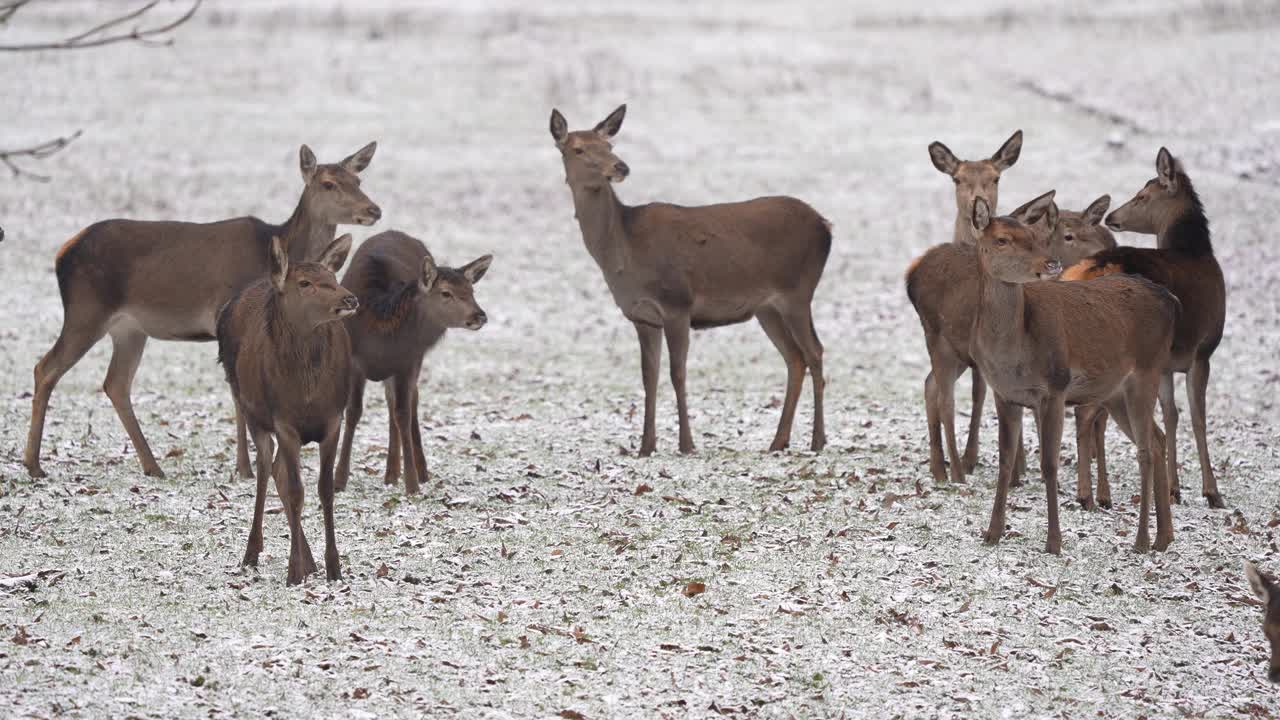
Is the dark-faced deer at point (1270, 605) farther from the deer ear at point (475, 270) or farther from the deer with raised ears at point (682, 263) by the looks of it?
the deer ear at point (475, 270)

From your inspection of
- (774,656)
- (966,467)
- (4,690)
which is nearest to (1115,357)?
(966,467)

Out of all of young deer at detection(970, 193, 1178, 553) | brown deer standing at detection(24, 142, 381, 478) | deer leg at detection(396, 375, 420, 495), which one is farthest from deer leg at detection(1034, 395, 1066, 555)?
brown deer standing at detection(24, 142, 381, 478)

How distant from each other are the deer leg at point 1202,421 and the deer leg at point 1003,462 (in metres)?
1.96

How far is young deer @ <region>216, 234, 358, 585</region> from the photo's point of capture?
8125mm

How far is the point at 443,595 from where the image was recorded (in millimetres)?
8164

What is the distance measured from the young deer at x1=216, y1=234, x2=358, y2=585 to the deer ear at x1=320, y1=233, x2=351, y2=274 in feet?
1.28

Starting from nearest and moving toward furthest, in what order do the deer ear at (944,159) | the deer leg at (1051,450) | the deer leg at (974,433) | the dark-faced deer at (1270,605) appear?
the dark-faced deer at (1270,605)
the deer leg at (1051,450)
the deer leg at (974,433)
the deer ear at (944,159)

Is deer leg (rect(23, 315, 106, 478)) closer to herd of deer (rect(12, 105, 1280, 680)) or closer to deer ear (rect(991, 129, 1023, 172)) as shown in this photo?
herd of deer (rect(12, 105, 1280, 680))

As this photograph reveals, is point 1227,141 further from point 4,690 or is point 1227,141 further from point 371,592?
point 4,690

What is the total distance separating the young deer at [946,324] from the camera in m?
10.2

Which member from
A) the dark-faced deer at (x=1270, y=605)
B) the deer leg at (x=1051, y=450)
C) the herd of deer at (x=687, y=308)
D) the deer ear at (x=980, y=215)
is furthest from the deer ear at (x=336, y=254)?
the dark-faced deer at (x=1270, y=605)

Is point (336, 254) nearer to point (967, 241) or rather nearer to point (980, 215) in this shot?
point (980, 215)

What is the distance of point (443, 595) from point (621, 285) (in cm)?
462

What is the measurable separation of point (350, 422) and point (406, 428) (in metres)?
1.01
